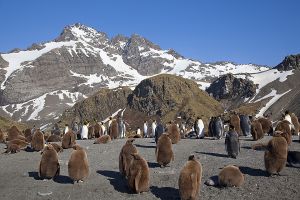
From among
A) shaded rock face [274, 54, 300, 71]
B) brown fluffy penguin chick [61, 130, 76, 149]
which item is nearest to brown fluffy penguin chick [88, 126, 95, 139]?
brown fluffy penguin chick [61, 130, 76, 149]

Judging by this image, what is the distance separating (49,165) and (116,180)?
2.22 meters

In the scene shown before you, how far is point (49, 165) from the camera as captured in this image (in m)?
15.6

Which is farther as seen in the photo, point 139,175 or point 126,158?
point 126,158

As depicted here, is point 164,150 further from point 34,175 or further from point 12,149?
point 12,149

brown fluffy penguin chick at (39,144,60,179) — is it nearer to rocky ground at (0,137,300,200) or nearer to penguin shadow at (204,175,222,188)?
rocky ground at (0,137,300,200)

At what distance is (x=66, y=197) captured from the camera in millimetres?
13750

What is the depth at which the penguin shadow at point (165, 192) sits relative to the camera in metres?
13.0

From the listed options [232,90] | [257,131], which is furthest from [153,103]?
[257,131]

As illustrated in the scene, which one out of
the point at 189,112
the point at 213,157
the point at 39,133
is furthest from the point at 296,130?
the point at 189,112

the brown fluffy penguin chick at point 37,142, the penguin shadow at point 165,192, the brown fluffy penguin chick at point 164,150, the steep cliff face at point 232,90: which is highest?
the steep cliff face at point 232,90

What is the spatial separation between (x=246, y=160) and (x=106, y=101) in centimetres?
14624

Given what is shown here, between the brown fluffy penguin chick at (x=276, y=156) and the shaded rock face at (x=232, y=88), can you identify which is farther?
the shaded rock face at (x=232, y=88)

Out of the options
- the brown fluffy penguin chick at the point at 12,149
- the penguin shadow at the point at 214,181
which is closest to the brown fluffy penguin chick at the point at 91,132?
the brown fluffy penguin chick at the point at 12,149

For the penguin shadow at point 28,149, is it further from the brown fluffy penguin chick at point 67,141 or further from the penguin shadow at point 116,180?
the penguin shadow at point 116,180
